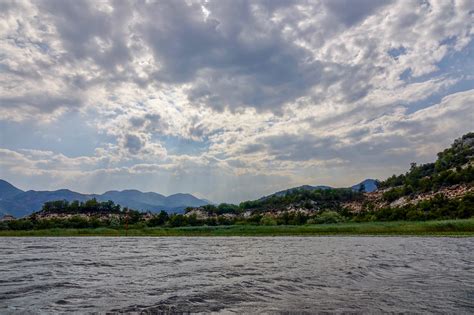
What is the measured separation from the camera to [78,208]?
595 ft

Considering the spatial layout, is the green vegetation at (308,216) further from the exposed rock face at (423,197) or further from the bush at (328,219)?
the exposed rock face at (423,197)

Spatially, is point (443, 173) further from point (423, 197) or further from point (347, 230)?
point (347, 230)

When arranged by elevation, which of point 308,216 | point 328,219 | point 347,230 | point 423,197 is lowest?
point 347,230

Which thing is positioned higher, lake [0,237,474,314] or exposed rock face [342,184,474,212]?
exposed rock face [342,184,474,212]

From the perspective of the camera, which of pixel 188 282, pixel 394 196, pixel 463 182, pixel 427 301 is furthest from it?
pixel 394 196

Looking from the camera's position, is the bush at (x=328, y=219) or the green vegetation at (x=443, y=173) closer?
the bush at (x=328, y=219)

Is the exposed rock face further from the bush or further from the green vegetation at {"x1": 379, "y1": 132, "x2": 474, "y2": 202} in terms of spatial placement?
the bush

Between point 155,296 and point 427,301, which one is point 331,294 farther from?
point 155,296

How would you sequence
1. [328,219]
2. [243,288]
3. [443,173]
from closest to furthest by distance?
[243,288] < [328,219] < [443,173]

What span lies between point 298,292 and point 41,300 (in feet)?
34.6

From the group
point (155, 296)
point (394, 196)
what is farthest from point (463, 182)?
point (155, 296)

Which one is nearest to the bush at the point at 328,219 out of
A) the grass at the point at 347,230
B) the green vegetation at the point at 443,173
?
the grass at the point at 347,230

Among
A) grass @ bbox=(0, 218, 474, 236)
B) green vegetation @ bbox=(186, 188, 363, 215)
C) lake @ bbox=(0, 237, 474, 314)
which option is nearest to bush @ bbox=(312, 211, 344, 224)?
grass @ bbox=(0, 218, 474, 236)

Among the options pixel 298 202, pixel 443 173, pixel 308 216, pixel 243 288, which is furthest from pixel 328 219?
pixel 243 288
